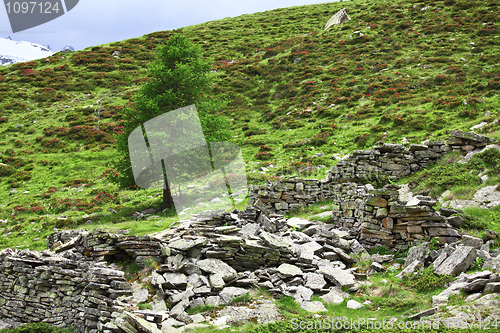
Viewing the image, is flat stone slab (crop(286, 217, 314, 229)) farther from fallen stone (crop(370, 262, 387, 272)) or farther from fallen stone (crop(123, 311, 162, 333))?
fallen stone (crop(123, 311, 162, 333))

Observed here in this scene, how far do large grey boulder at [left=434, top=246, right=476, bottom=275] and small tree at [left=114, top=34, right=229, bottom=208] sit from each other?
16.2 meters

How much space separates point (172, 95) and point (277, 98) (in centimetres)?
2568

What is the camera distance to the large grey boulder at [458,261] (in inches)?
343

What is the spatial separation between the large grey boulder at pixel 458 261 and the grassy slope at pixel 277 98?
12000 millimetres

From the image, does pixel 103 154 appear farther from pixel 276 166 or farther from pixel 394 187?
pixel 394 187

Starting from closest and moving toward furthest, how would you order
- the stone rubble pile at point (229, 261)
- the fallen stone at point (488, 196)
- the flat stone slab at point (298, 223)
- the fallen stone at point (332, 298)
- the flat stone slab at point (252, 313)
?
the flat stone slab at point (252, 313), the fallen stone at point (332, 298), the stone rubble pile at point (229, 261), the fallen stone at point (488, 196), the flat stone slab at point (298, 223)

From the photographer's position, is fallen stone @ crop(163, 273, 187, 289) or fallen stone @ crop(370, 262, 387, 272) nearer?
fallen stone @ crop(163, 273, 187, 289)

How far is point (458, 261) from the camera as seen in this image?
28.9ft

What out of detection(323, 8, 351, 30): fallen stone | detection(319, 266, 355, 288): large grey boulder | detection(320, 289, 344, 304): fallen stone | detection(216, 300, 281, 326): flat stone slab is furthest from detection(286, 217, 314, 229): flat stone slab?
detection(323, 8, 351, 30): fallen stone

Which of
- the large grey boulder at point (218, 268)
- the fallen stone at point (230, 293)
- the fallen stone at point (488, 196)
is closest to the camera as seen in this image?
the fallen stone at point (230, 293)

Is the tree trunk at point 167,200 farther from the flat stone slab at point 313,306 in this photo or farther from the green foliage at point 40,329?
the flat stone slab at point 313,306

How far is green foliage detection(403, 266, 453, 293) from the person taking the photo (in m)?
8.70

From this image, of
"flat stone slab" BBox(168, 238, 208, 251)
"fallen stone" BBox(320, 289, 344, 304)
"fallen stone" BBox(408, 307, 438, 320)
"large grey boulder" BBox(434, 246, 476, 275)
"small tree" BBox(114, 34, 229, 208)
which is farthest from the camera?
"small tree" BBox(114, 34, 229, 208)

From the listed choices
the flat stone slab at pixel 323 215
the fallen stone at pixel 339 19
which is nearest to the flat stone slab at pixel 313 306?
the flat stone slab at pixel 323 215
